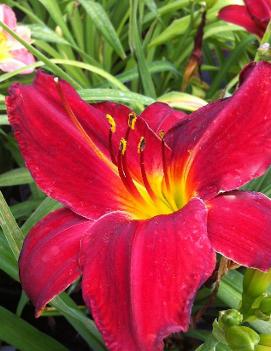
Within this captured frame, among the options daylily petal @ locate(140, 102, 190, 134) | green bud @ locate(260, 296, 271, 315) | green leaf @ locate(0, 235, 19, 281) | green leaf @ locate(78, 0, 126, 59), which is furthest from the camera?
green leaf @ locate(78, 0, 126, 59)

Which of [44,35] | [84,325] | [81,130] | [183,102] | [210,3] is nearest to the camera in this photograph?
[81,130]

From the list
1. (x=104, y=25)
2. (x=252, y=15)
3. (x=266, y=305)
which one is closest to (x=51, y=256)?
(x=266, y=305)

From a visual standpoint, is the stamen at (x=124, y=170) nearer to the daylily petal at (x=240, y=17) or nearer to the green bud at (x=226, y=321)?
the green bud at (x=226, y=321)

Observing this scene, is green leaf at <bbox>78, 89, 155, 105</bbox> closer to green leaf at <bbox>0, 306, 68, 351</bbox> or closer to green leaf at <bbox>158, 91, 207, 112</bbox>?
green leaf at <bbox>158, 91, 207, 112</bbox>

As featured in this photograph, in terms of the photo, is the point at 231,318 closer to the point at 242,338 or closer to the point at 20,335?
the point at 242,338

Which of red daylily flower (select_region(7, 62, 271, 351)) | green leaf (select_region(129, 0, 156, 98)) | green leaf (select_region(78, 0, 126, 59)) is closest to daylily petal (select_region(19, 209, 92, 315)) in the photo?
red daylily flower (select_region(7, 62, 271, 351))

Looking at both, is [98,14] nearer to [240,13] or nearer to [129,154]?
[240,13]
